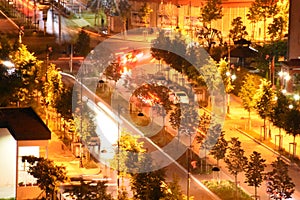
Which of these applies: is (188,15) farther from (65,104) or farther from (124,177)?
(124,177)

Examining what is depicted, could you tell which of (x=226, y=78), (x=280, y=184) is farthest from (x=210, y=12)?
(x=280, y=184)

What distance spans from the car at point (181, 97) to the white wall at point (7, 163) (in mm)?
7957

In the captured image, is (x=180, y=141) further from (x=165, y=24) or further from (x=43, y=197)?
(x=165, y=24)

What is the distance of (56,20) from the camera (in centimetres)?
5047

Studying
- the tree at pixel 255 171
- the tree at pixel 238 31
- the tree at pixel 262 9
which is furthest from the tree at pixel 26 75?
the tree at pixel 262 9

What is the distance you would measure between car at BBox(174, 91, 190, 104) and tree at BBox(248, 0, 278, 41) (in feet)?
55.1

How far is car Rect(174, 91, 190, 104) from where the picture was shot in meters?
27.4

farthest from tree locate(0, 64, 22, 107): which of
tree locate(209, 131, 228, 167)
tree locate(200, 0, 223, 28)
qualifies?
tree locate(200, 0, 223, 28)

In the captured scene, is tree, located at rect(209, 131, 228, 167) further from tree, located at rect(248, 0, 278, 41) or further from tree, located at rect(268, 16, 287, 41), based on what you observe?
tree, located at rect(248, 0, 278, 41)

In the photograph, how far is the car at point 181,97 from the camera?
90.0ft

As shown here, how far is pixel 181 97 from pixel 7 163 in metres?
9.13

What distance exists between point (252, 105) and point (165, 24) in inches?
890

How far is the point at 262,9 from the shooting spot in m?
45.0

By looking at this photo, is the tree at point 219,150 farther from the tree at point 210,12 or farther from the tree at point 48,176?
the tree at point 210,12
